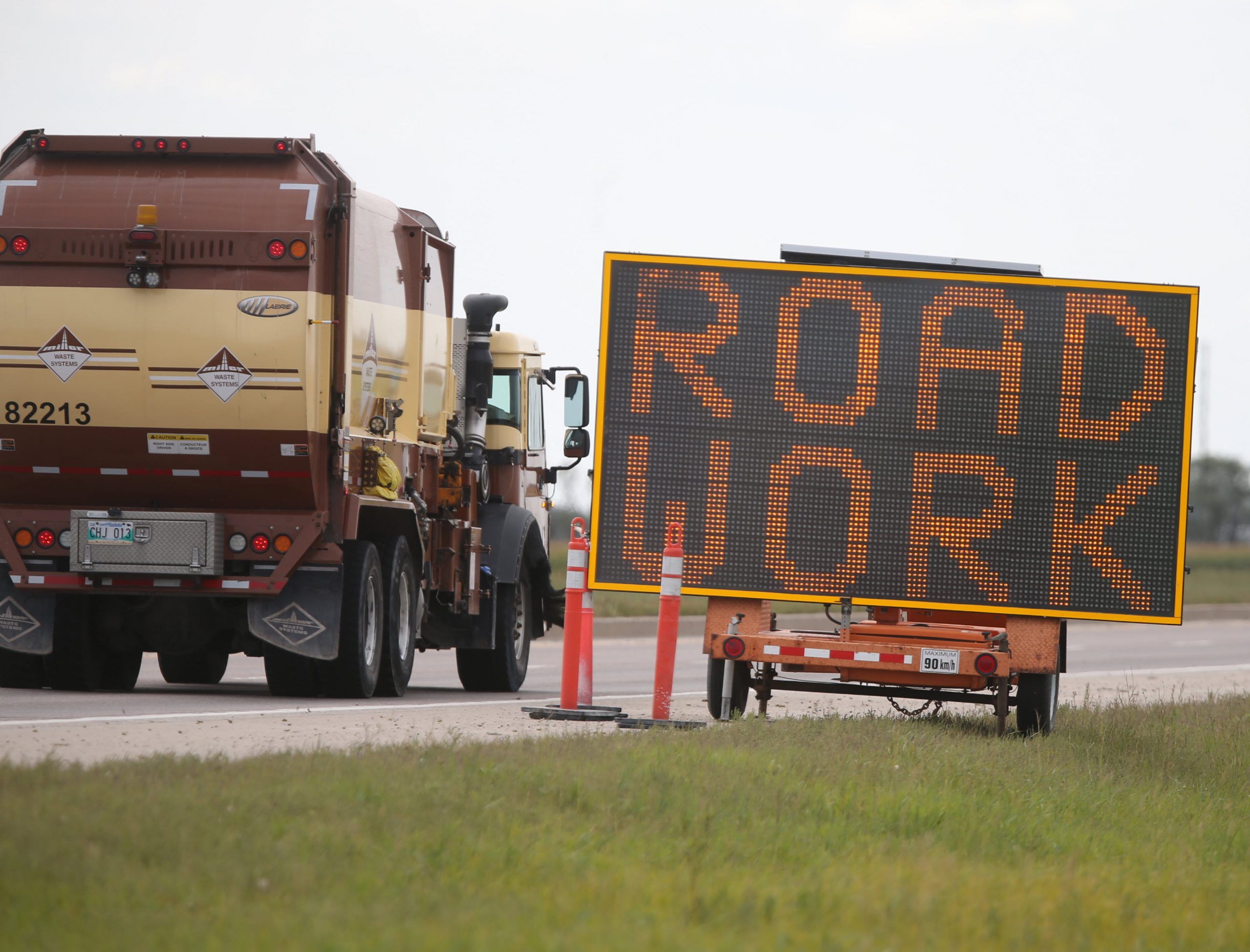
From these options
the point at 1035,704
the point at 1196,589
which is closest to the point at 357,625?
the point at 1035,704

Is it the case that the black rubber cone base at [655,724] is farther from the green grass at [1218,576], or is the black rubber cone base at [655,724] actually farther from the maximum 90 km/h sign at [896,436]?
the green grass at [1218,576]

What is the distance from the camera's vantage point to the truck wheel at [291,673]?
13.3 meters

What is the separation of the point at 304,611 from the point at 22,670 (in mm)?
2565

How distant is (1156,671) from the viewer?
83.1ft

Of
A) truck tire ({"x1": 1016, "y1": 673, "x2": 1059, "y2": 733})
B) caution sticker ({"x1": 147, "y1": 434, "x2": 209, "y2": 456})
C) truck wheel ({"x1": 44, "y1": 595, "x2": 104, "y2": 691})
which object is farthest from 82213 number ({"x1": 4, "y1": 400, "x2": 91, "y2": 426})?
truck tire ({"x1": 1016, "y1": 673, "x2": 1059, "y2": 733})

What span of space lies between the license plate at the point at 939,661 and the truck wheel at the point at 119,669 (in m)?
6.13

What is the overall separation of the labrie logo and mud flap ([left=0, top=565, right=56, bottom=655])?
269 centimetres

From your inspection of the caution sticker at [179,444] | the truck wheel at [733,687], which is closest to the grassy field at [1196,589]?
the truck wheel at [733,687]

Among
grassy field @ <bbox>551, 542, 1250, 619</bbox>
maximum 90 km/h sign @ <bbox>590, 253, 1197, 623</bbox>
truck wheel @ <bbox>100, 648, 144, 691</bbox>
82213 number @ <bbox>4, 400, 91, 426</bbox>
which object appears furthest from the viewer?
grassy field @ <bbox>551, 542, 1250, 619</bbox>

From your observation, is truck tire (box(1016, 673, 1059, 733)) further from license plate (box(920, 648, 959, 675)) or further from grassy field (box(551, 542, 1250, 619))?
grassy field (box(551, 542, 1250, 619))

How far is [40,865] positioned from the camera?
575 centimetres

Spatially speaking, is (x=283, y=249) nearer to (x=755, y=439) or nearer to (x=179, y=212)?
(x=179, y=212)

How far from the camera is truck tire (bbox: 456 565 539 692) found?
1627cm

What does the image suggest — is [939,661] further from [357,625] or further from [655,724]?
[357,625]
